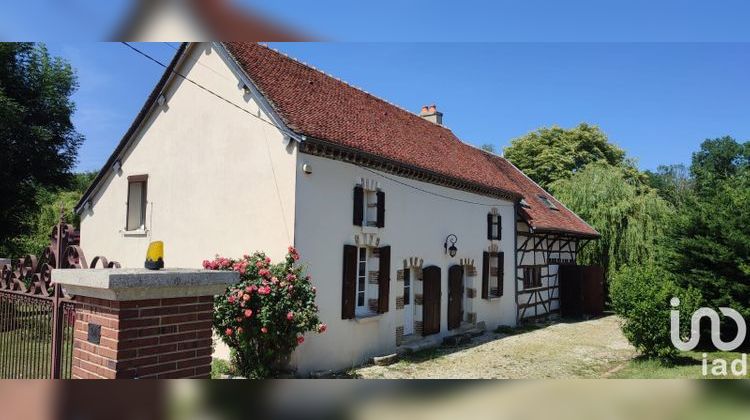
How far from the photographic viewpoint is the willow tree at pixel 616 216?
19.1 metres

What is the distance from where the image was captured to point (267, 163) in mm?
9266

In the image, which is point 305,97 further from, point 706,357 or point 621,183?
point 621,183

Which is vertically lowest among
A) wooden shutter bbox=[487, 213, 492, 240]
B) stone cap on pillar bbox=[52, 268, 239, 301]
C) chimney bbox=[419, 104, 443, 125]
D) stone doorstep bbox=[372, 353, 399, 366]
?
stone doorstep bbox=[372, 353, 399, 366]

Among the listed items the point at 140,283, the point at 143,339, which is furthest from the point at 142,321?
the point at 140,283

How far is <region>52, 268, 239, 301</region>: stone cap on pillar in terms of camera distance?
2.64 metres

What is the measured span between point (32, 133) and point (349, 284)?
12535 mm

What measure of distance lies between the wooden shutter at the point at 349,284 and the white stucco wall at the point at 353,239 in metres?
0.10

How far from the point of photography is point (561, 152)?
3303 centimetres

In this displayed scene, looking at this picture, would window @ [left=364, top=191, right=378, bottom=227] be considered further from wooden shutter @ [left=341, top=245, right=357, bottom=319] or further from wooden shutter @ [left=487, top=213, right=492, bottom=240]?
wooden shutter @ [left=487, top=213, right=492, bottom=240]

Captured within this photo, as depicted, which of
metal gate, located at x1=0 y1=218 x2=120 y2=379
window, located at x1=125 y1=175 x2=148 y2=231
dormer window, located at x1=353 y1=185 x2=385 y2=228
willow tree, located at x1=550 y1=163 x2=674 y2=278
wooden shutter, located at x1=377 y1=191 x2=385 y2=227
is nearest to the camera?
metal gate, located at x1=0 y1=218 x2=120 y2=379

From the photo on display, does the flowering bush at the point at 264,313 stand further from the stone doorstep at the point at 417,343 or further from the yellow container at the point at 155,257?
the yellow container at the point at 155,257

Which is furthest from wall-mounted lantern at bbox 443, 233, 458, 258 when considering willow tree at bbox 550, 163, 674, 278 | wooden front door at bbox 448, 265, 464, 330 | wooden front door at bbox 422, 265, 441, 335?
willow tree at bbox 550, 163, 674, 278

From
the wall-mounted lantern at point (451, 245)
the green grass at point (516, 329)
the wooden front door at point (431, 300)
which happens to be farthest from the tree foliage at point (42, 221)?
the green grass at point (516, 329)

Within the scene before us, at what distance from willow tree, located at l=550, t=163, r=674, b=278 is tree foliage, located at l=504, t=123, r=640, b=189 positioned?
1124 centimetres
